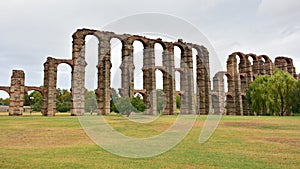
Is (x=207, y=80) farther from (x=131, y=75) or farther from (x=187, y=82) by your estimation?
(x=131, y=75)

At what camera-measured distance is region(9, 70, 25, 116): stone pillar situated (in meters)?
36.4

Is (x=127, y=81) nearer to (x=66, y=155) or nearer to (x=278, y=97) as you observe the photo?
(x=278, y=97)

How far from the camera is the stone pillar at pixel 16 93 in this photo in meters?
36.4

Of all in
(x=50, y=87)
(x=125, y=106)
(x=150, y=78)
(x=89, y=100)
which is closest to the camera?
(x=125, y=106)

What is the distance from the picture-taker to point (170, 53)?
157ft

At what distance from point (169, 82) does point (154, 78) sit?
381 centimetres

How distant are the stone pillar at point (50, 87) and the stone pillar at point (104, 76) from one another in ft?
20.0

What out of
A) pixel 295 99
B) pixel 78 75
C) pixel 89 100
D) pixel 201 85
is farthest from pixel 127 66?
pixel 295 99

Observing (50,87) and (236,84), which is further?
(236,84)

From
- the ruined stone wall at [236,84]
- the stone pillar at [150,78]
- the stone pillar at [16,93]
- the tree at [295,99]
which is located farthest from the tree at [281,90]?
the stone pillar at [16,93]

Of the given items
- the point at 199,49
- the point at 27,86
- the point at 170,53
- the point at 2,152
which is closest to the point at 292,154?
the point at 2,152

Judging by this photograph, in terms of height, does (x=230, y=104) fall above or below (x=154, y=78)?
below

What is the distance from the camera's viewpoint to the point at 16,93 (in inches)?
1447

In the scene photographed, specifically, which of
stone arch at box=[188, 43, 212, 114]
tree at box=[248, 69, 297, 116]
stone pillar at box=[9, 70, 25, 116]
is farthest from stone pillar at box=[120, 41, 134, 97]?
tree at box=[248, 69, 297, 116]
